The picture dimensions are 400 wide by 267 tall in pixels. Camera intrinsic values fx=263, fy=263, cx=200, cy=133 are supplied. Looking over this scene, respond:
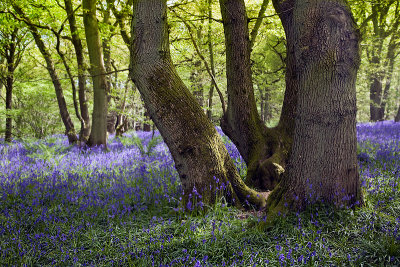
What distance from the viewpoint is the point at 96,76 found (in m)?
9.15

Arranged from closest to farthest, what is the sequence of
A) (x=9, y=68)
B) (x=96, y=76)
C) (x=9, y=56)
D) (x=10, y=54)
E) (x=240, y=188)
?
(x=240, y=188) → (x=96, y=76) → (x=10, y=54) → (x=9, y=68) → (x=9, y=56)

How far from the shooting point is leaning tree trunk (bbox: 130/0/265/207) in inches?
138

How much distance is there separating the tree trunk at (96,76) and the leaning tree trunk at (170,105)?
572cm

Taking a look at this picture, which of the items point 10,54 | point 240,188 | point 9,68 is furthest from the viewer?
point 9,68

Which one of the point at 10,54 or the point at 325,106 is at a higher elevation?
the point at 10,54

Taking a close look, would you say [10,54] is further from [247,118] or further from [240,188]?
[240,188]

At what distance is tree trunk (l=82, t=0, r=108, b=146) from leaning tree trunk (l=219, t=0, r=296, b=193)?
18.1 feet

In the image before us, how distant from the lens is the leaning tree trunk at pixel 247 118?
4.71m

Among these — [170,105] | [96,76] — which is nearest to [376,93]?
[96,76]

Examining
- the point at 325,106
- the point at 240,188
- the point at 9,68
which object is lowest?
the point at 240,188

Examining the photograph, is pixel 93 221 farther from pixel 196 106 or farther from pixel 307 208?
pixel 307 208

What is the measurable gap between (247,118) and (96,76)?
6387 millimetres

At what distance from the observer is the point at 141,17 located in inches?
138

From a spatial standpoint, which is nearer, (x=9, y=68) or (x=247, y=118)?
(x=247, y=118)
